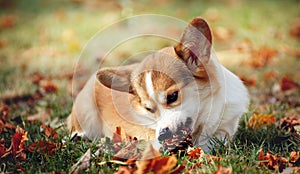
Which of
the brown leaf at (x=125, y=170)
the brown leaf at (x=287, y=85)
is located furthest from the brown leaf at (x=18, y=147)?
the brown leaf at (x=287, y=85)

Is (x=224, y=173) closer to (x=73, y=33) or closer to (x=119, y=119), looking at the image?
(x=119, y=119)

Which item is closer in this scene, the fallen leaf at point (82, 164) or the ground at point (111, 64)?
the fallen leaf at point (82, 164)

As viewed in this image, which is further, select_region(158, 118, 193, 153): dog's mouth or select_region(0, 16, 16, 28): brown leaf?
select_region(0, 16, 16, 28): brown leaf


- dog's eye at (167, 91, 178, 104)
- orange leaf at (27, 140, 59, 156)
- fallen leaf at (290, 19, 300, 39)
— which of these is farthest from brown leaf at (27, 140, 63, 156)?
fallen leaf at (290, 19, 300, 39)

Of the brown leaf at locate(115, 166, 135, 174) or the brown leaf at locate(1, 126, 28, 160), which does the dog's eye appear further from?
the brown leaf at locate(1, 126, 28, 160)

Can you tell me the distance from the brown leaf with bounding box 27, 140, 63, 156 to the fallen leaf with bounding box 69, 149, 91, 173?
30 cm

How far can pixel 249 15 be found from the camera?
7535 millimetres

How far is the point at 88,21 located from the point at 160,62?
5375mm

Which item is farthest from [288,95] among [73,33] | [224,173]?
[73,33]

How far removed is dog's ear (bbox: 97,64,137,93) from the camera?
3059 mm

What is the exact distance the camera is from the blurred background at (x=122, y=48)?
5.29 metres

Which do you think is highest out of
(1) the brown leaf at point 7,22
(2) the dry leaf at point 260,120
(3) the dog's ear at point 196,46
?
(3) the dog's ear at point 196,46

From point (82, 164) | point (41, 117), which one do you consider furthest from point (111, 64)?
point (82, 164)

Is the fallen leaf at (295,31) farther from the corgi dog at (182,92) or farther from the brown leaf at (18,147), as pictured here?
the brown leaf at (18,147)
